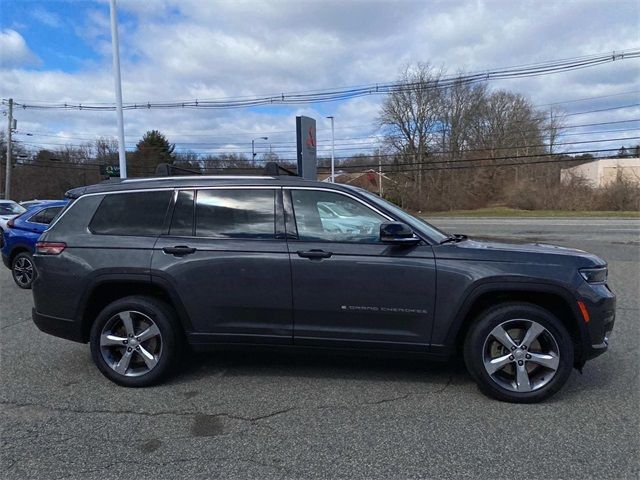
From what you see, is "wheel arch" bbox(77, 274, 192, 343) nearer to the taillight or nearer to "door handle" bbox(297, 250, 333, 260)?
the taillight

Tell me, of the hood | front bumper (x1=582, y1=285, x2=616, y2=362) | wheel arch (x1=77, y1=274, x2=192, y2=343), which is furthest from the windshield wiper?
wheel arch (x1=77, y1=274, x2=192, y2=343)

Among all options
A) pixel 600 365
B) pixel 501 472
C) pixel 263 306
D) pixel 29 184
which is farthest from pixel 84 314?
pixel 29 184

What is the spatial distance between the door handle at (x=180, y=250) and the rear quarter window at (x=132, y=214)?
0.23 m

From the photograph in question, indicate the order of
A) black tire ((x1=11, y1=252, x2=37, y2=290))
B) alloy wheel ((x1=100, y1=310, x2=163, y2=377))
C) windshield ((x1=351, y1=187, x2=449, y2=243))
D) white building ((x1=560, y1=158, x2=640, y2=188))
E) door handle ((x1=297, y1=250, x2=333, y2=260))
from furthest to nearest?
white building ((x1=560, y1=158, x2=640, y2=188)) → black tire ((x1=11, y1=252, x2=37, y2=290)) → alloy wheel ((x1=100, y1=310, x2=163, y2=377)) → windshield ((x1=351, y1=187, x2=449, y2=243)) → door handle ((x1=297, y1=250, x2=333, y2=260))

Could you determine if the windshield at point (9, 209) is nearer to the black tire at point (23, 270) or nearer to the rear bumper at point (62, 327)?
the black tire at point (23, 270)

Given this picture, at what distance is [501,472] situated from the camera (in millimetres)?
2758

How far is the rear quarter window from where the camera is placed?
4141mm

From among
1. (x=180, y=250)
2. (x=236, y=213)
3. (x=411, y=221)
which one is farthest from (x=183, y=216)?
(x=411, y=221)

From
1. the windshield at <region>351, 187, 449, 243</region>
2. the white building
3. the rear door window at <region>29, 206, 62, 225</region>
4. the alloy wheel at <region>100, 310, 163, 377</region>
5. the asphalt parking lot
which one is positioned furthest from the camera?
the white building

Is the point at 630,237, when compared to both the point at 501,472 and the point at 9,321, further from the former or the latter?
the point at 9,321

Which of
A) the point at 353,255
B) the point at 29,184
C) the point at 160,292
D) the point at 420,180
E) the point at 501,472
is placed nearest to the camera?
the point at 501,472

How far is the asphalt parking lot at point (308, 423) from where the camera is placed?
2.85 metres

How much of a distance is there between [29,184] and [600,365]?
6800cm

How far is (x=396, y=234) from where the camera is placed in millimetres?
3652
